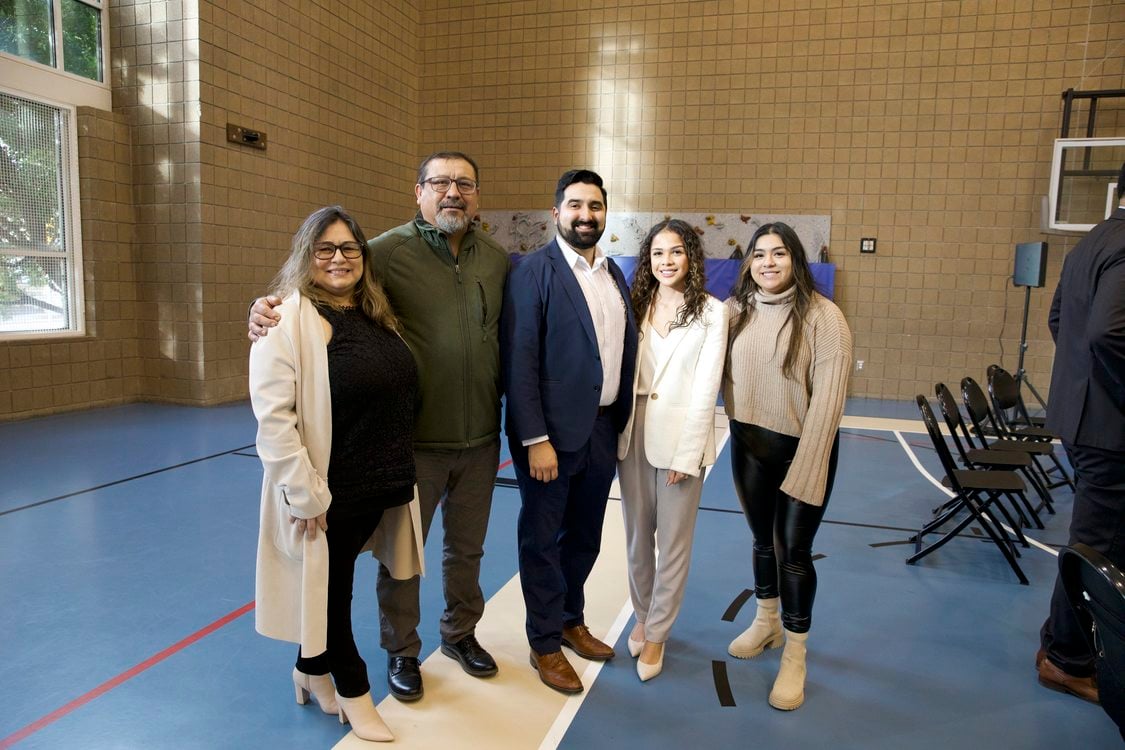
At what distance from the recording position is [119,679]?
2414mm

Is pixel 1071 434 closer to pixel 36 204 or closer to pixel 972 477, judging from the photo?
pixel 972 477

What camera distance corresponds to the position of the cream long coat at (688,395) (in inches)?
95.0

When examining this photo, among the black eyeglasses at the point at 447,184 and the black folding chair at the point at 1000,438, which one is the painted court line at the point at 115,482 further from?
the black folding chair at the point at 1000,438

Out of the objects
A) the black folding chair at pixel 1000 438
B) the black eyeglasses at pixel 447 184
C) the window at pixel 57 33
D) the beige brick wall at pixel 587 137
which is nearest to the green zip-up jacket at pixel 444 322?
the black eyeglasses at pixel 447 184

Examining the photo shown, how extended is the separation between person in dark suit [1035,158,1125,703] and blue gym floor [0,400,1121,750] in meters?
0.18

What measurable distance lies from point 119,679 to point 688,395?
2.10 m

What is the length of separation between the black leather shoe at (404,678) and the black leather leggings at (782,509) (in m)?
1.23

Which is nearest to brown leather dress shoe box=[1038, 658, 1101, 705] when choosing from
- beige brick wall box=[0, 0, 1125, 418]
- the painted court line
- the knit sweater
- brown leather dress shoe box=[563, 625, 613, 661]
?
Result: the knit sweater

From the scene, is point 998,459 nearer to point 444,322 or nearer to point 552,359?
point 552,359

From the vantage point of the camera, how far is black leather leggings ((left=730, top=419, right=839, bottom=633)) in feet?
7.79

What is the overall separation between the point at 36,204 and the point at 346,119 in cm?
350

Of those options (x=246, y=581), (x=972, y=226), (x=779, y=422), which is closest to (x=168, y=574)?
(x=246, y=581)

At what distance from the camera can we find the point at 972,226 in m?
8.34

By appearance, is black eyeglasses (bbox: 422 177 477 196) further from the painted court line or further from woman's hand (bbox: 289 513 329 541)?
the painted court line
